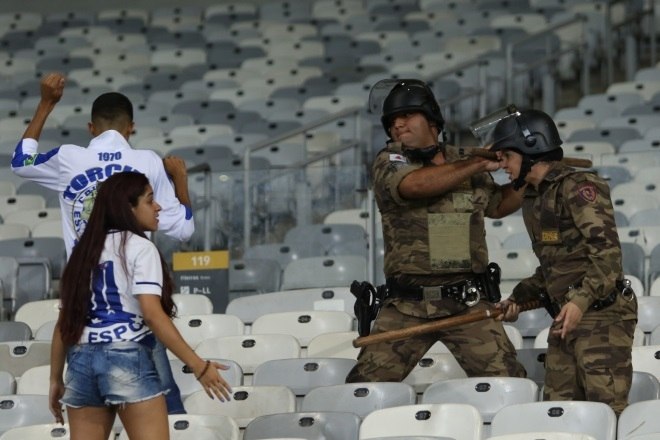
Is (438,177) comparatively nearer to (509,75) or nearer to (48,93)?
(48,93)

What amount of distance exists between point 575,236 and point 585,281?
239 mm

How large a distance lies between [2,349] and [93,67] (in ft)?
29.9

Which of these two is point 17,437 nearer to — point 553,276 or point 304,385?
point 304,385

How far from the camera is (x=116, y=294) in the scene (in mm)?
5398

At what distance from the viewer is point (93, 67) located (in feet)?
56.0

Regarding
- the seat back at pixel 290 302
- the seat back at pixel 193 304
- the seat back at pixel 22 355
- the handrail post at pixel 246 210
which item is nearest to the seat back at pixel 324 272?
the seat back at pixel 290 302

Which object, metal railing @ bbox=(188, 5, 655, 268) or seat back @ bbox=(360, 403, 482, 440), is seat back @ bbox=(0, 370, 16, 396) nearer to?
seat back @ bbox=(360, 403, 482, 440)

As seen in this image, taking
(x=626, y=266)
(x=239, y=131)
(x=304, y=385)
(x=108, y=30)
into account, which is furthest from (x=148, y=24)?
(x=304, y=385)

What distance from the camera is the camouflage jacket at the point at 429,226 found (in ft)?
22.4

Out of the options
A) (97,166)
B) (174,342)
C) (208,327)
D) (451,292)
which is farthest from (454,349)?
(208,327)

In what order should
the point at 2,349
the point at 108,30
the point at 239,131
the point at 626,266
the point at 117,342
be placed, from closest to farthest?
1. the point at 117,342
2. the point at 2,349
3. the point at 626,266
4. the point at 239,131
5. the point at 108,30

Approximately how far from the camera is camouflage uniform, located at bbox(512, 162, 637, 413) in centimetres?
605

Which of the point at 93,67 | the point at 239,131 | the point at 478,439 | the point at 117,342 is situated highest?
the point at 93,67

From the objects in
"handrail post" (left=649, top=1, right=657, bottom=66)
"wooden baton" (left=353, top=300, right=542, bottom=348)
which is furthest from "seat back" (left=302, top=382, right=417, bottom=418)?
"handrail post" (left=649, top=1, right=657, bottom=66)
